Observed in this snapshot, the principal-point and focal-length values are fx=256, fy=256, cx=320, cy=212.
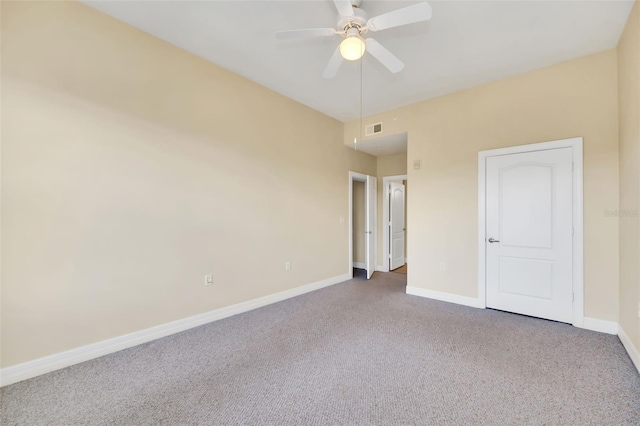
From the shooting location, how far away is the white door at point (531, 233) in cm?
287

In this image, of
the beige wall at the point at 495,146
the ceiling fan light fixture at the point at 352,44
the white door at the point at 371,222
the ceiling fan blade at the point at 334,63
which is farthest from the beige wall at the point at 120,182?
the beige wall at the point at 495,146

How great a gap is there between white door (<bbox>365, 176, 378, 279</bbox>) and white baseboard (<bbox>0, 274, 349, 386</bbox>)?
2.23 metres

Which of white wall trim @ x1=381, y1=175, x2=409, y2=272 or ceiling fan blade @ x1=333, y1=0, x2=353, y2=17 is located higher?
ceiling fan blade @ x1=333, y1=0, x2=353, y2=17

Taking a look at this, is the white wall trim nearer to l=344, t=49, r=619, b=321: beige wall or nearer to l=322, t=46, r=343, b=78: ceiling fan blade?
l=344, t=49, r=619, b=321: beige wall

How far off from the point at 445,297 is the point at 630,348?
1.70m

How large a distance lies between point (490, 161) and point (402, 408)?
10.0 ft

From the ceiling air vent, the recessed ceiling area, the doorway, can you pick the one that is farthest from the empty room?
the doorway

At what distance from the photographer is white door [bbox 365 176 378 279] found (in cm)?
495

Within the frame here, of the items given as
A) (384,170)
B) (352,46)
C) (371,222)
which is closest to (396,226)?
(371,222)

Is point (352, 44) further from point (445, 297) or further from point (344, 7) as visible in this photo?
point (445, 297)

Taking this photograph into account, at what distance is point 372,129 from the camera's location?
444 centimetres

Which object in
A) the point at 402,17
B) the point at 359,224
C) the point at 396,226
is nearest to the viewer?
the point at 402,17

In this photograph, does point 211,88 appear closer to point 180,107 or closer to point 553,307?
point 180,107

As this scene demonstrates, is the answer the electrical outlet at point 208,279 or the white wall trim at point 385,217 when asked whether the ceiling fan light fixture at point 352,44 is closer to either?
the electrical outlet at point 208,279
